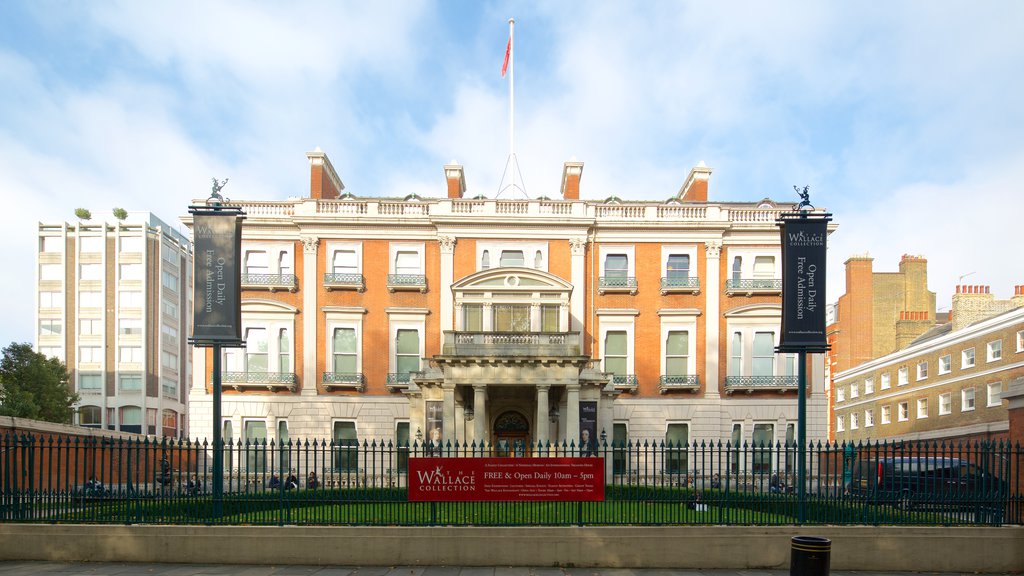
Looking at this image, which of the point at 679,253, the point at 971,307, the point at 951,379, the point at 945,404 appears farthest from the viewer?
the point at 971,307

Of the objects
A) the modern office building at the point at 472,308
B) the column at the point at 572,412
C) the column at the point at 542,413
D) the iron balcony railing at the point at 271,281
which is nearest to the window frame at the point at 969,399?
the modern office building at the point at 472,308

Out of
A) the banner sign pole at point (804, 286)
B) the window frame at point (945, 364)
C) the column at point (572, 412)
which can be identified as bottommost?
the column at point (572, 412)

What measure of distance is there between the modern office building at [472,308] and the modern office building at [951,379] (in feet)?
37.6

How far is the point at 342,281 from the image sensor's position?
33344 mm

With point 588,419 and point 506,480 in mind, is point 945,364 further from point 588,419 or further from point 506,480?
point 506,480

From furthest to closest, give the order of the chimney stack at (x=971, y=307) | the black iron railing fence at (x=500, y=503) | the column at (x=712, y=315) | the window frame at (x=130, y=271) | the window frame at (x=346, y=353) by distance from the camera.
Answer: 1. the window frame at (x=130, y=271)
2. the chimney stack at (x=971, y=307)
3. the window frame at (x=346, y=353)
4. the column at (x=712, y=315)
5. the black iron railing fence at (x=500, y=503)

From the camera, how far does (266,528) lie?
1291 cm

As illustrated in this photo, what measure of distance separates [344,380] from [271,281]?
19.9 ft

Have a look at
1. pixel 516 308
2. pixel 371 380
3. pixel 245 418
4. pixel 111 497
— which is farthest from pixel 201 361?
pixel 111 497

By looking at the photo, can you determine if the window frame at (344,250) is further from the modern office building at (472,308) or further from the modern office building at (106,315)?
the modern office building at (106,315)

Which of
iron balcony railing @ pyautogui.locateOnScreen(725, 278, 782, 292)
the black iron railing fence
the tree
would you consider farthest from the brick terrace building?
the tree

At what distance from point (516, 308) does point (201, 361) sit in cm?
1576

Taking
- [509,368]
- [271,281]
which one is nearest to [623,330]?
[509,368]

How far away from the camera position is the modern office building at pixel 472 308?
32656 mm
